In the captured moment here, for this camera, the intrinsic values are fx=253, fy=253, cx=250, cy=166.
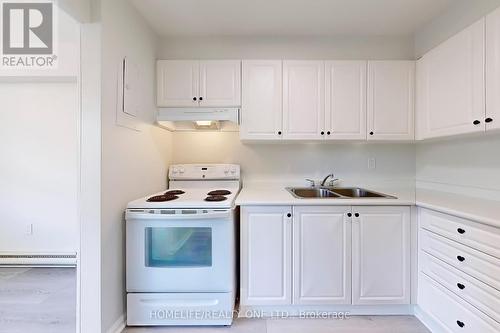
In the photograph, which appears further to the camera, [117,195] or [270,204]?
[270,204]

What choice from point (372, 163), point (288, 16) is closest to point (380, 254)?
point (372, 163)

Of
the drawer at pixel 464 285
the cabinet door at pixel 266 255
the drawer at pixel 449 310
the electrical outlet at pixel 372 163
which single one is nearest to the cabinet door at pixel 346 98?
the electrical outlet at pixel 372 163

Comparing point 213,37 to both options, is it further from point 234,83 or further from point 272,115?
point 272,115

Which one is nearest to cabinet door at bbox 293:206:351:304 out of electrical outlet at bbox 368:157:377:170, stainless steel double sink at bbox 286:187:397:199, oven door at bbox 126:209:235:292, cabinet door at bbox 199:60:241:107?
oven door at bbox 126:209:235:292

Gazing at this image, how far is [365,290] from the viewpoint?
194 cm

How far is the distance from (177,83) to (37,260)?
2.47 metres

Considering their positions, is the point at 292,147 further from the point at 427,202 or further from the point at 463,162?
the point at 463,162

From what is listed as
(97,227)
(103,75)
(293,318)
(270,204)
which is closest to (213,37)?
(103,75)

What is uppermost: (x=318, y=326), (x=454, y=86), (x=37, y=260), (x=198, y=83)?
(x=198, y=83)

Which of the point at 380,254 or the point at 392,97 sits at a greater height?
the point at 392,97

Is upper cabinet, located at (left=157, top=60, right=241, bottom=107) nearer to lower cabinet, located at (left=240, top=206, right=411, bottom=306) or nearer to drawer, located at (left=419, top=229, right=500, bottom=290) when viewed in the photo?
lower cabinet, located at (left=240, top=206, right=411, bottom=306)

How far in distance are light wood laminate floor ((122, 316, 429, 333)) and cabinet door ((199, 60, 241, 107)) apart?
71.8 inches

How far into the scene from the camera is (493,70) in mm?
1526

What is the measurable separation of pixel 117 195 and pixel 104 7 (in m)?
1.20
